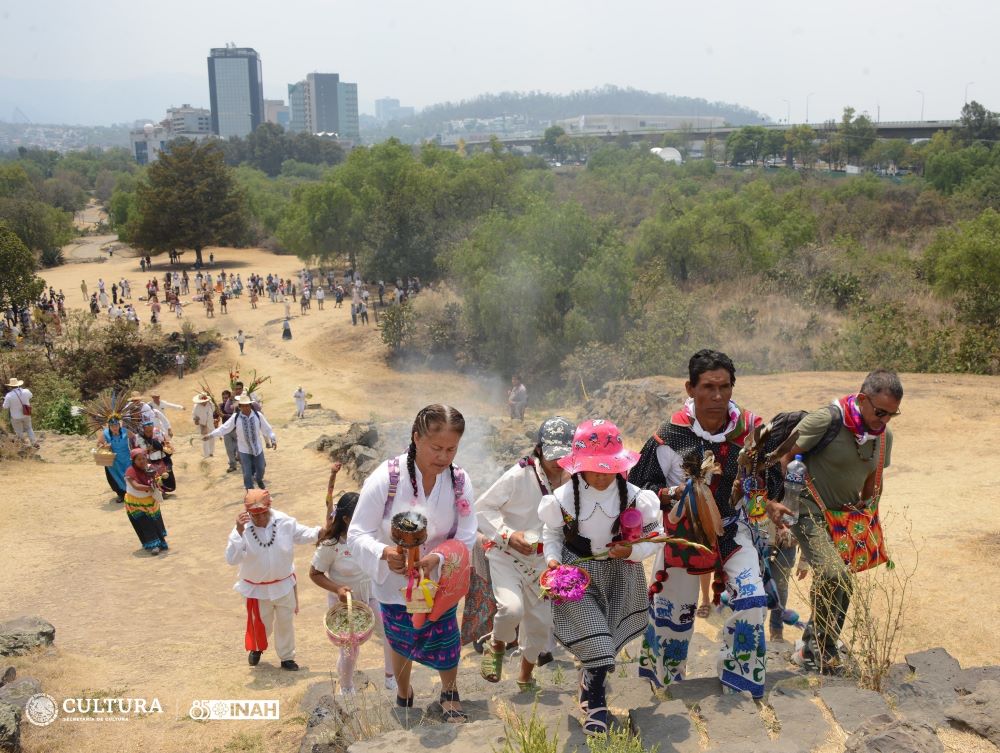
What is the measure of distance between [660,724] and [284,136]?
11493 centimetres

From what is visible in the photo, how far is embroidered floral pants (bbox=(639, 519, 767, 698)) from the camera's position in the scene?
4.00 metres

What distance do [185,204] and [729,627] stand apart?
150 ft

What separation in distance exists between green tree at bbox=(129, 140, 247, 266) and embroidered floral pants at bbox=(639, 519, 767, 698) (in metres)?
45.0

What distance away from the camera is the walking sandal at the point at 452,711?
3975 millimetres

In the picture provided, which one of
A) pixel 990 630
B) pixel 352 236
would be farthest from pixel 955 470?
pixel 352 236

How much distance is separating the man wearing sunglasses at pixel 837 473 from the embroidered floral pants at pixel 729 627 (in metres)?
0.68

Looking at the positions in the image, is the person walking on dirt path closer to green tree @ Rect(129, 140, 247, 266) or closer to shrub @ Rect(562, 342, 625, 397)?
shrub @ Rect(562, 342, 625, 397)

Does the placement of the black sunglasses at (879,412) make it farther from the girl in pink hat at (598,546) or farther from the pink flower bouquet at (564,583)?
the pink flower bouquet at (564,583)

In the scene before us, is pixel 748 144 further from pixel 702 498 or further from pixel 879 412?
pixel 702 498

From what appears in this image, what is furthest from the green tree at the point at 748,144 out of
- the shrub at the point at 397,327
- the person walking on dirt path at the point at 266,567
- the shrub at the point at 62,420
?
the person walking on dirt path at the point at 266,567

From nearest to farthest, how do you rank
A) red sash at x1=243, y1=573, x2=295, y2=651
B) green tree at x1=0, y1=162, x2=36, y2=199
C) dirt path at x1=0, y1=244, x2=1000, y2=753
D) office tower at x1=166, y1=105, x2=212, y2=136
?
dirt path at x1=0, y1=244, x2=1000, y2=753 → red sash at x1=243, y1=573, x2=295, y2=651 → green tree at x1=0, y1=162, x2=36, y2=199 → office tower at x1=166, y1=105, x2=212, y2=136

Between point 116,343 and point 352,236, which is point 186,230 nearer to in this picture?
point 352,236

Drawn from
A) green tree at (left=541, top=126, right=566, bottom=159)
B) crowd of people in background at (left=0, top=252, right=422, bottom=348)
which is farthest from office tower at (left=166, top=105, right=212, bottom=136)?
crowd of people in background at (left=0, top=252, right=422, bottom=348)

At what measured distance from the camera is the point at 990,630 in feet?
19.3
